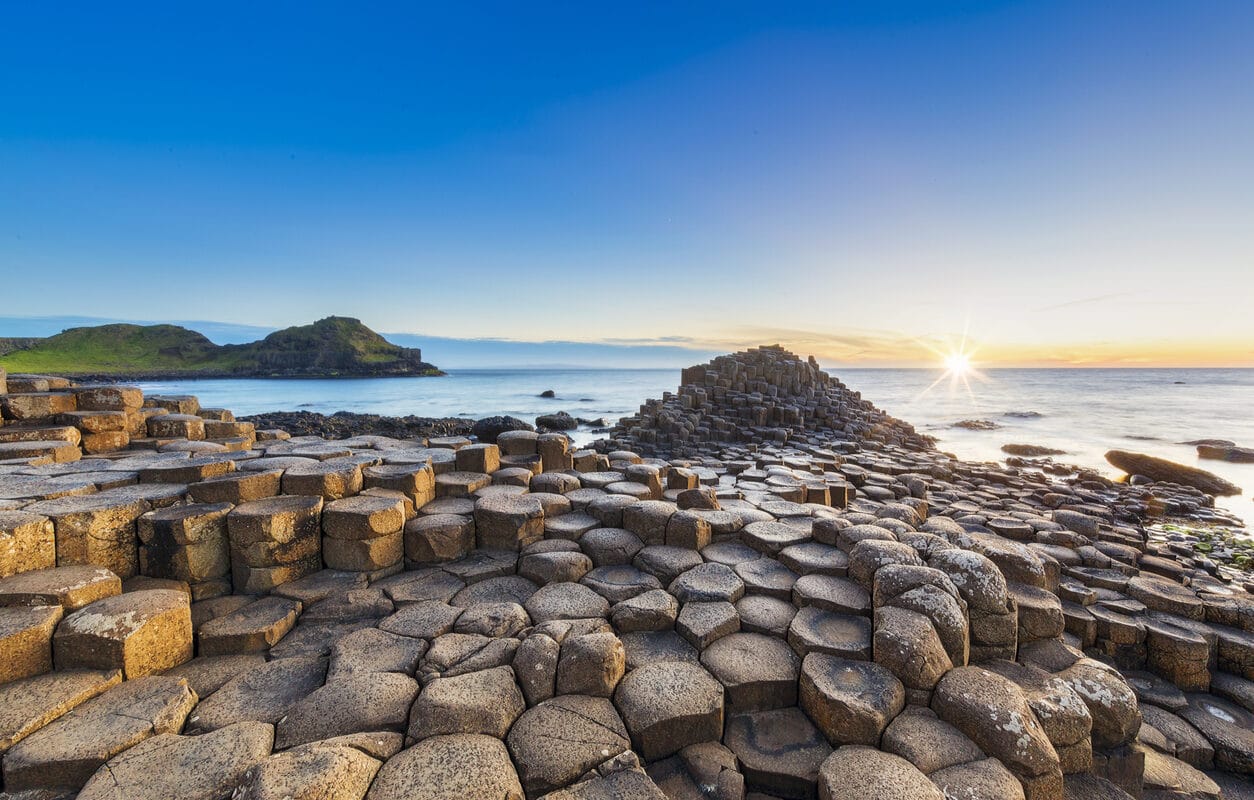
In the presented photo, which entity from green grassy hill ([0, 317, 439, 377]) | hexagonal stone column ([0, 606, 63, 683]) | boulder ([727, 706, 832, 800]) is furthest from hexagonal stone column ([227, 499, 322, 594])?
green grassy hill ([0, 317, 439, 377])

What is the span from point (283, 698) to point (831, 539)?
169 inches

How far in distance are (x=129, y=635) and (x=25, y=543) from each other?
1272 millimetres

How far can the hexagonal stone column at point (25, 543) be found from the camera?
328 cm

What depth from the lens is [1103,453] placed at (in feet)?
67.9

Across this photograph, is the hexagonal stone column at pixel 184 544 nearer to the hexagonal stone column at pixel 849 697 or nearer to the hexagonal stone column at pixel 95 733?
the hexagonal stone column at pixel 95 733

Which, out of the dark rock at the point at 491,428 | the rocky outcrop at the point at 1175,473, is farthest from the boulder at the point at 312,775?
the rocky outcrop at the point at 1175,473

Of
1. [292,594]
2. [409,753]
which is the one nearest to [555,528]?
[292,594]

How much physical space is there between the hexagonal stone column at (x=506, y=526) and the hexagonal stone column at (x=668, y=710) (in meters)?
1.99

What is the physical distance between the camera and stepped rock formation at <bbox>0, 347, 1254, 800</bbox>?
252cm

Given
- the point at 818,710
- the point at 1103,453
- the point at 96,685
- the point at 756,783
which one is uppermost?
the point at 96,685

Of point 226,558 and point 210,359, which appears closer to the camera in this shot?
point 226,558

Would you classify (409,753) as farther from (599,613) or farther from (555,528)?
(555,528)

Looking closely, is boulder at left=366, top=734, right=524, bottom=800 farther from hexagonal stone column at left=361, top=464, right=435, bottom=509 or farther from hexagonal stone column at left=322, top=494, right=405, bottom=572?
hexagonal stone column at left=361, top=464, right=435, bottom=509

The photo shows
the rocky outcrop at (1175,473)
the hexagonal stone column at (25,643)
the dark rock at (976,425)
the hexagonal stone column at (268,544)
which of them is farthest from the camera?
the dark rock at (976,425)
